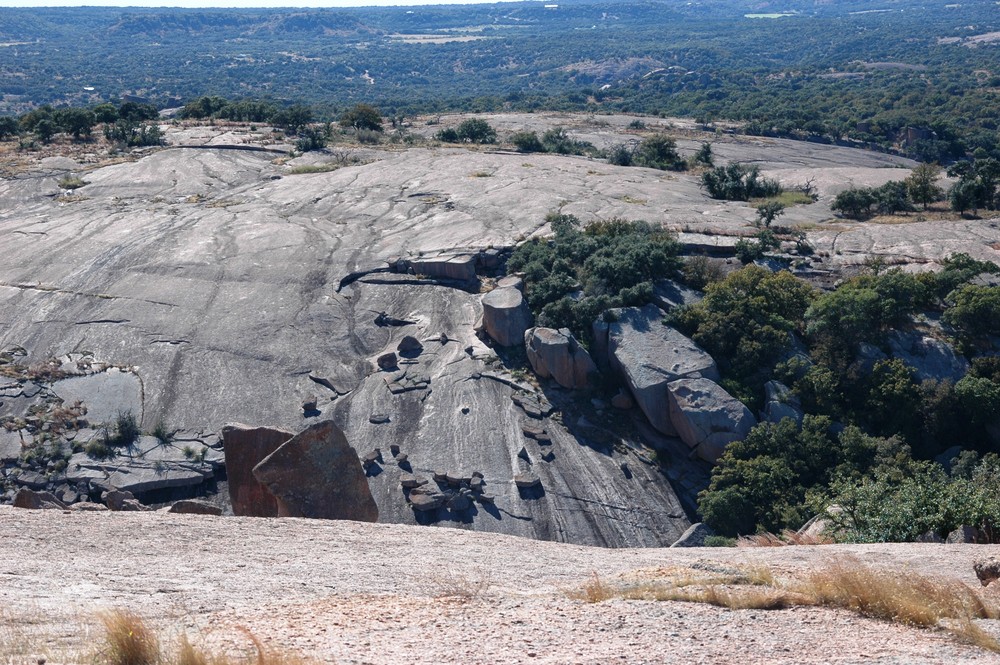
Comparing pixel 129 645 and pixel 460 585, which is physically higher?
pixel 129 645

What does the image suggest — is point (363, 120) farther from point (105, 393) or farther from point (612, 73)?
point (612, 73)

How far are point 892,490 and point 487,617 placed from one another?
27.1 feet

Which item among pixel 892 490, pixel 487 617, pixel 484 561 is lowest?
pixel 892 490

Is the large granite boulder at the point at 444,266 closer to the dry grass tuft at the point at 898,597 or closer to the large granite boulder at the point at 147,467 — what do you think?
the large granite boulder at the point at 147,467

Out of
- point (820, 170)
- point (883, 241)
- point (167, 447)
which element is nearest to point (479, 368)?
point (167, 447)

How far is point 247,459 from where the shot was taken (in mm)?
12352

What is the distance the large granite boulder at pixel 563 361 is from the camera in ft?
58.3

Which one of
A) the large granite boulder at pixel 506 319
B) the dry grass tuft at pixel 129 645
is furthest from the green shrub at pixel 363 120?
the dry grass tuft at pixel 129 645

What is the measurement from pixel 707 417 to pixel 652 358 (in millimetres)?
1917

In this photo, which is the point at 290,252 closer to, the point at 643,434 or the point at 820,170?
the point at 643,434

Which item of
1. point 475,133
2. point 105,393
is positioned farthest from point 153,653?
point 475,133

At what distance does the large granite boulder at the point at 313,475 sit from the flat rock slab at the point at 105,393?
6.46 m

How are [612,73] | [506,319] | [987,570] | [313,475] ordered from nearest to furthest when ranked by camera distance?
[987,570] → [313,475] → [506,319] → [612,73]

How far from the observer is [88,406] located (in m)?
16.6
